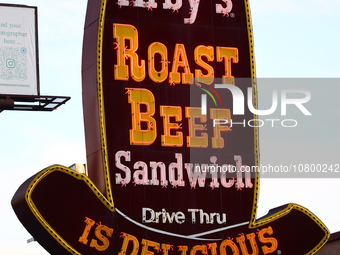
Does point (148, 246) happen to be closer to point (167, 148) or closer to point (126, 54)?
point (167, 148)

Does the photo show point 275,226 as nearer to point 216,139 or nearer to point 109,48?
point 216,139

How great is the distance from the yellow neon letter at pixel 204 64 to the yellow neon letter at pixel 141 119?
186cm

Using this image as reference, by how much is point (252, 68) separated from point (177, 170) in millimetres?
4196

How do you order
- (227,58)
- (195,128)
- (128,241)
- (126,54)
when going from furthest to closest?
(227,58)
(195,128)
(126,54)
(128,241)

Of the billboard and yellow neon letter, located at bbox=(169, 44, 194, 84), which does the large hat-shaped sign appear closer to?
yellow neon letter, located at bbox=(169, 44, 194, 84)

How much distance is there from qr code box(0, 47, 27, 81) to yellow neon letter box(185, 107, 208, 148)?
5044 millimetres

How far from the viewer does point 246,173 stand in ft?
84.0

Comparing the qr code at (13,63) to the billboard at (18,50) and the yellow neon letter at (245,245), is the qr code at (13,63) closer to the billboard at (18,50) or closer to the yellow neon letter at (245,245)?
the billboard at (18,50)

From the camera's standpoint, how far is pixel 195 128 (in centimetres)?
2536

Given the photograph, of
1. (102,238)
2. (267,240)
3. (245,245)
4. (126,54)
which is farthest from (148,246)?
(126,54)

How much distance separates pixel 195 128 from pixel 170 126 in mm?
843

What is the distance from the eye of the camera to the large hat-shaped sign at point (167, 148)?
77.5ft

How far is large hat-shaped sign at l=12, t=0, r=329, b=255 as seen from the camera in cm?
2361


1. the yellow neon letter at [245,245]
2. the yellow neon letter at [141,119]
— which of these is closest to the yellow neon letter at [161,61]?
the yellow neon letter at [141,119]
